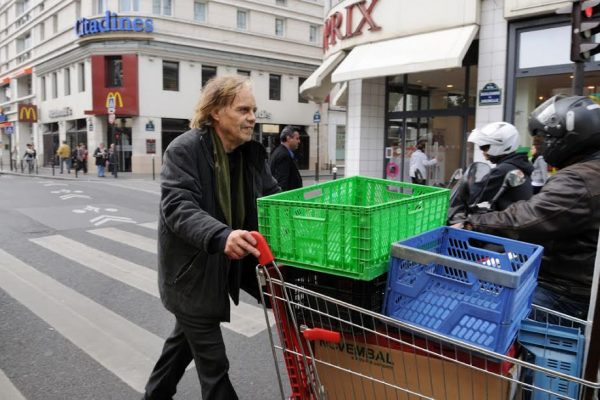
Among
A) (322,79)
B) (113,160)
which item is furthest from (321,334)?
(113,160)

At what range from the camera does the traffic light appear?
552 centimetres

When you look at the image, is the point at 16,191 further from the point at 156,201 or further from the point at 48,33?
the point at 48,33

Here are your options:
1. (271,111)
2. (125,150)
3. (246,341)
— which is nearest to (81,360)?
(246,341)

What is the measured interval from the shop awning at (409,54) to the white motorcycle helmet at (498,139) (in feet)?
21.3

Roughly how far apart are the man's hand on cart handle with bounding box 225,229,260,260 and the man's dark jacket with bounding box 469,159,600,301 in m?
1.09

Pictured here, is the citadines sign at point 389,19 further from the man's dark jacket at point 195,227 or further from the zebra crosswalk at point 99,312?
the man's dark jacket at point 195,227

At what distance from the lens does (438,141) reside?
41.3 ft

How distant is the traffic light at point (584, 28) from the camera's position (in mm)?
5516

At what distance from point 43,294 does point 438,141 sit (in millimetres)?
9716

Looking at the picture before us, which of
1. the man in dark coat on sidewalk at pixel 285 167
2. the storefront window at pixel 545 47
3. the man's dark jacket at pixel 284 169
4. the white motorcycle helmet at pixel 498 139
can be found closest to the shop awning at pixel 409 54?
the storefront window at pixel 545 47

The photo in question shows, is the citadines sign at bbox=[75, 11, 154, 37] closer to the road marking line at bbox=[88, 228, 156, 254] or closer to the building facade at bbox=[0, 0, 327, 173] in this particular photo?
the building facade at bbox=[0, 0, 327, 173]

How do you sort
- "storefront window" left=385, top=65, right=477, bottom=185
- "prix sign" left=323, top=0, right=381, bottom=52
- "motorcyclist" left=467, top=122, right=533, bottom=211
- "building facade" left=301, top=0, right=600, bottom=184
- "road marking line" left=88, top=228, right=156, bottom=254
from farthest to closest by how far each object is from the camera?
"prix sign" left=323, top=0, right=381, bottom=52
"storefront window" left=385, top=65, right=477, bottom=185
"building facade" left=301, top=0, right=600, bottom=184
"road marking line" left=88, top=228, right=156, bottom=254
"motorcyclist" left=467, top=122, right=533, bottom=211

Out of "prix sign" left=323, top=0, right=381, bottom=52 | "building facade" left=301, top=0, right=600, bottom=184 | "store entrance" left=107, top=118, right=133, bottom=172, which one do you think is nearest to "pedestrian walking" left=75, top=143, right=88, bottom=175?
"store entrance" left=107, top=118, right=133, bottom=172

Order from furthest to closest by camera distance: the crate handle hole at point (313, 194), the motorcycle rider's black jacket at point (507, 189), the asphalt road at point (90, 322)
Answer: the asphalt road at point (90, 322), the motorcycle rider's black jacket at point (507, 189), the crate handle hole at point (313, 194)
